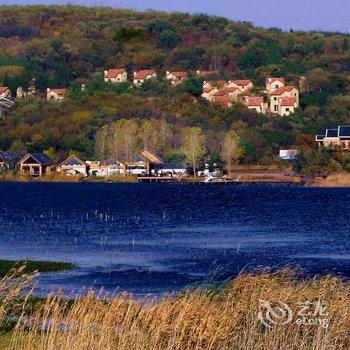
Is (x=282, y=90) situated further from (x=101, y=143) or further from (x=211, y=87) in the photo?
(x=101, y=143)

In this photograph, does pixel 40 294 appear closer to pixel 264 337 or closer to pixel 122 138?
pixel 264 337

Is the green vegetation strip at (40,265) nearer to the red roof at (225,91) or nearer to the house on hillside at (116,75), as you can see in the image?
the red roof at (225,91)

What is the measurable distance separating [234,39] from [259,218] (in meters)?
101

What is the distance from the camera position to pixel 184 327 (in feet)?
40.9

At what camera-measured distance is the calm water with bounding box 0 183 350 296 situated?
26.5 metres

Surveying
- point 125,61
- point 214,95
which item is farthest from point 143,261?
point 125,61

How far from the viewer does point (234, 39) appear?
14988 centimetres

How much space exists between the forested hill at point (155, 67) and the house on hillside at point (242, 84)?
9.34ft

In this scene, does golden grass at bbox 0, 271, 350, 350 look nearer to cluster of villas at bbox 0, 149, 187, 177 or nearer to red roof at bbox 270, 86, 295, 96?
cluster of villas at bbox 0, 149, 187, 177

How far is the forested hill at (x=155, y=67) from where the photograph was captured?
3991 inches

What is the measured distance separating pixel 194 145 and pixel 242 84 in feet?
114

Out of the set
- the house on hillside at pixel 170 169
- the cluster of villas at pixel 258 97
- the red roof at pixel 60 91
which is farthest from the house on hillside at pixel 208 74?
the house on hillside at pixel 170 169

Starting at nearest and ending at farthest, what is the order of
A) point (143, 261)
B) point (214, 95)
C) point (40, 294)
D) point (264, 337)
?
point (264, 337) → point (40, 294) → point (143, 261) → point (214, 95)

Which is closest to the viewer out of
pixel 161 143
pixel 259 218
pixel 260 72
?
pixel 259 218
